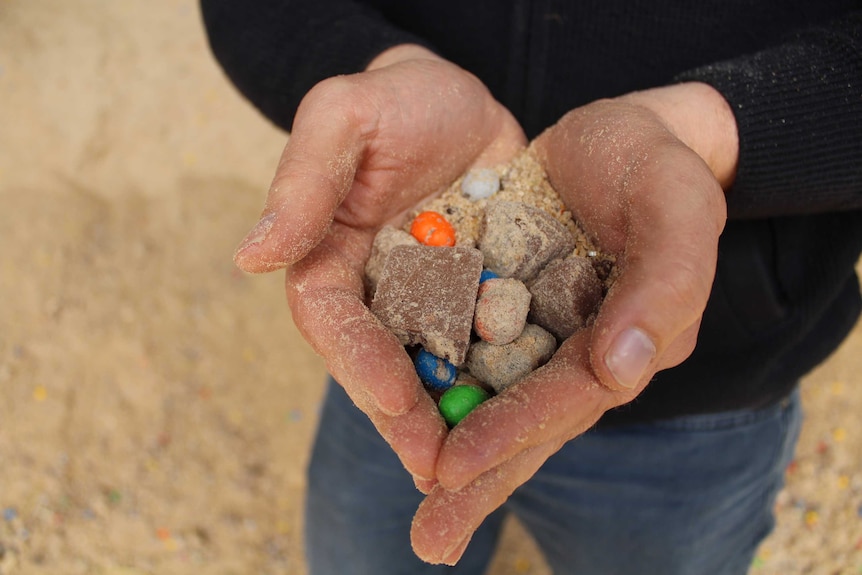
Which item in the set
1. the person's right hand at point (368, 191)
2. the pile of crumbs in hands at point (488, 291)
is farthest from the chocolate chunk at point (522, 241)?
the person's right hand at point (368, 191)

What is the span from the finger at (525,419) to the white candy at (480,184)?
0.62 metres

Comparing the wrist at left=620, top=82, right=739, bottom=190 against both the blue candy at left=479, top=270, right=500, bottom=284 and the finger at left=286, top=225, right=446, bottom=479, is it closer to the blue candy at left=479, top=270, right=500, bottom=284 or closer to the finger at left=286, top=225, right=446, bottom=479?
the blue candy at left=479, top=270, right=500, bottom=284

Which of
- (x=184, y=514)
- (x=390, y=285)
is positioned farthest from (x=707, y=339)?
(x=184, y=514)

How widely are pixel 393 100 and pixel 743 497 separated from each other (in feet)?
5.03

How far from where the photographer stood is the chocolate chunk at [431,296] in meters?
1.52

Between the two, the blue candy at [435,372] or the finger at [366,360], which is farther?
the blue candy at [435,372]

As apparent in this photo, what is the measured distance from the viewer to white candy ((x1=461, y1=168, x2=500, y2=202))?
1.84 meters

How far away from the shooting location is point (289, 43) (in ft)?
6.81

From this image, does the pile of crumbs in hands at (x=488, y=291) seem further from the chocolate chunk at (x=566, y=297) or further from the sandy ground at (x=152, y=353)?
the sandy ground at (x=152, y=353)

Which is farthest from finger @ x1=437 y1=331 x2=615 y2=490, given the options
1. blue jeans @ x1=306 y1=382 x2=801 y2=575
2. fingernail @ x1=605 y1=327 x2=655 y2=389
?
blue jeans @ x1=306 y1=382 x2=801 y2=575

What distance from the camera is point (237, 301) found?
3.60 m

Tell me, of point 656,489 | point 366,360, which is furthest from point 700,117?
point 656,489

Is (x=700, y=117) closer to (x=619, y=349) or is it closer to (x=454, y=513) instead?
(x=619, y=349)

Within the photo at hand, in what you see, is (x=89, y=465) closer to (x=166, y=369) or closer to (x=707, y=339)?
(x=166, y=369)
